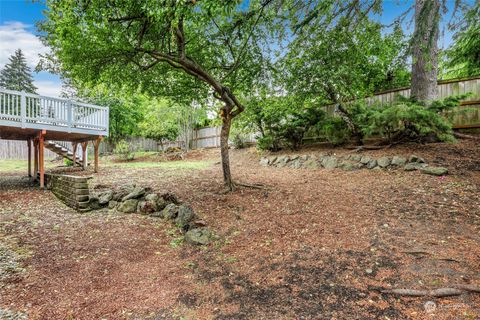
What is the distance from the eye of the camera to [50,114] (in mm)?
7469

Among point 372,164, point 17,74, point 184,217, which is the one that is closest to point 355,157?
point 372,164

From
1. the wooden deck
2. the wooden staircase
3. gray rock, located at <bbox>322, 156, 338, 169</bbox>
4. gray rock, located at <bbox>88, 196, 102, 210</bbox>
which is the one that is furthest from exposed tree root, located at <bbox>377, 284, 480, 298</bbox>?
the wooden staircase

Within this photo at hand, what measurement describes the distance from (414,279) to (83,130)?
30.0 ft

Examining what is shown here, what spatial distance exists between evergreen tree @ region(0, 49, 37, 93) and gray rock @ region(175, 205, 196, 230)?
32171 mm

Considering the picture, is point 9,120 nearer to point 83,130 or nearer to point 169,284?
point 83,130

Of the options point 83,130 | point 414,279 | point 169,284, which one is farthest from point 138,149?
point 414,279

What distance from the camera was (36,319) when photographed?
2.26m

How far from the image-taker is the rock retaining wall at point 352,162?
5.66 m

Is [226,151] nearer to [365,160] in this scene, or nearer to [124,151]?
[365,160]

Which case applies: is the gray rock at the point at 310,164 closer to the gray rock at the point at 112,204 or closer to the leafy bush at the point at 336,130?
the leafy bush at the point at 336,130

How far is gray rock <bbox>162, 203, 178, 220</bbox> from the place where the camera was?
4.53m

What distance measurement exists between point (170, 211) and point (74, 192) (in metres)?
2.13

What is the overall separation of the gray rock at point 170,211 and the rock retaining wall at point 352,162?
4557 mm

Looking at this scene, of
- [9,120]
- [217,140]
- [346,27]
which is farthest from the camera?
[217,140]
